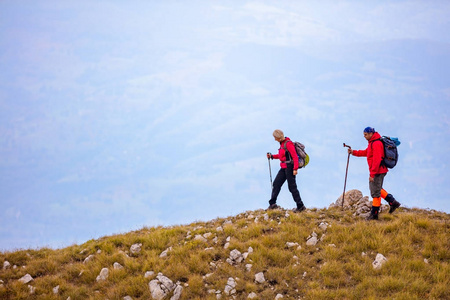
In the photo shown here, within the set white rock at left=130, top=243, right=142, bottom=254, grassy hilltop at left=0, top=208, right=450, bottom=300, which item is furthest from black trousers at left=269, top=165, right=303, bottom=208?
white rock at left=130, top=243, right=142, bottom=254

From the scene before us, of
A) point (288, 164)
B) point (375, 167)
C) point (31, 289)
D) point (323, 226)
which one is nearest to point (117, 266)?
point (31, 289)

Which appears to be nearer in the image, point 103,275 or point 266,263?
point 266,263

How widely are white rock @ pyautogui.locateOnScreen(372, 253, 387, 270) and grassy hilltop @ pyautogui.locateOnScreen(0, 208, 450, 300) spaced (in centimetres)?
8

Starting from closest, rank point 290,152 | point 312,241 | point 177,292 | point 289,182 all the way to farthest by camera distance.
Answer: point 177,292
point 312,241
point 290,152
point 289,182

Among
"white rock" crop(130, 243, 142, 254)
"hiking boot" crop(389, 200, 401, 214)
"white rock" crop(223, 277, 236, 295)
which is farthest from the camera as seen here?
"hiking boot" crop(389, 200, 401, 214)

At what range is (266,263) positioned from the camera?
8.57 meters

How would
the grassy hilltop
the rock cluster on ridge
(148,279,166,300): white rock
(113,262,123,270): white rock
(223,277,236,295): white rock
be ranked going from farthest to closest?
1. the rock cluster on ridge
2. (113,262,123,270): white rock
3. (148,279,166,300): white rock
4. (223,277,236,295): white rock
5. the grassy hilltop

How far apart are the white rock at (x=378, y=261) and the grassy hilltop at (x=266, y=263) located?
0.26 feet

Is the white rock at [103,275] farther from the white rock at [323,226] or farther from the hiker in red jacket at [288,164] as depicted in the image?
the hiker in red jacket at [288,164]

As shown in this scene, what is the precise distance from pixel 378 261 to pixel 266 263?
2.70 metres

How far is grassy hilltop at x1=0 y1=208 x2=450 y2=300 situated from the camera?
7.54 meters

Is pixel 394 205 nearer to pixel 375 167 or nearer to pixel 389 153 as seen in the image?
pixel 375 167

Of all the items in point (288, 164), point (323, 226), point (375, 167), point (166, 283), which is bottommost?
point (166, 283)

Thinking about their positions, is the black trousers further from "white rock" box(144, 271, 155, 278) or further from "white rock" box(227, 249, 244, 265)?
"white rock" box(144, 271, 155, 278)
